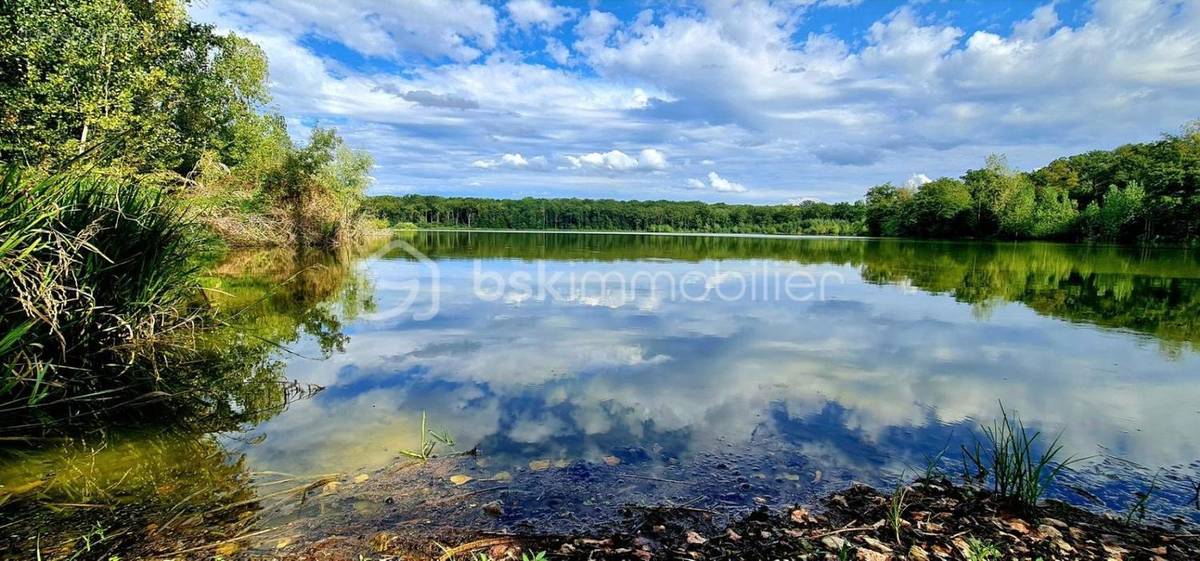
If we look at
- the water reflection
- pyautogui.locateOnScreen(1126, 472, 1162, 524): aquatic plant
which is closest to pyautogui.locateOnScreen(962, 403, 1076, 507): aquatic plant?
the water reflection

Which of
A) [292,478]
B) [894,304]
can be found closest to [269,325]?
[292,478]

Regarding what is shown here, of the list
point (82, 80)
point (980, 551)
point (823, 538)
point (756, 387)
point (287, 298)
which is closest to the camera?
point (980, 551)

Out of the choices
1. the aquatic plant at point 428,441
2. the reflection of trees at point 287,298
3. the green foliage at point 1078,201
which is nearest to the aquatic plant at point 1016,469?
the aquatic plant at point 428,441

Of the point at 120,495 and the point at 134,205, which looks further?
the point at 134,205

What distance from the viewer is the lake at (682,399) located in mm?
4625

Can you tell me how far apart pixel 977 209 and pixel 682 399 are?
3797 inches

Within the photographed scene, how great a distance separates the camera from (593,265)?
2722 centimetres

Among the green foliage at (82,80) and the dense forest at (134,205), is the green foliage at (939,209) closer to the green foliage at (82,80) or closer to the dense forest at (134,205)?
the dense forest at (134,205)

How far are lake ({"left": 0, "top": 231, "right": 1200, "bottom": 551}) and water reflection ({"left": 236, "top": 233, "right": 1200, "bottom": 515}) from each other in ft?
0.12

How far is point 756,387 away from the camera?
745 cm

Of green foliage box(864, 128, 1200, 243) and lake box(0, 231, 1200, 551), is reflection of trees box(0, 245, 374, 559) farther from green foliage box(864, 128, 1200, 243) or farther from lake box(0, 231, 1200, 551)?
green foliage box(864, 128, 1200, 243)

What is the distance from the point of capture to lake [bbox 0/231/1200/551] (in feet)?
15.2

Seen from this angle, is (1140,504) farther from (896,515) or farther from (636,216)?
(636,216)

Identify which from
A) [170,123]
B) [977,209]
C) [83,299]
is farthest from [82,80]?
[977,209]
